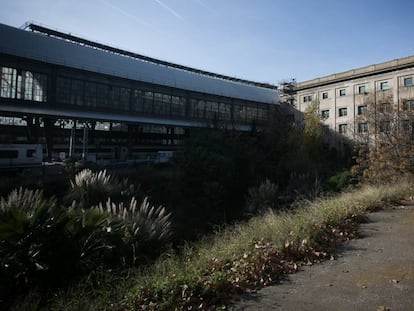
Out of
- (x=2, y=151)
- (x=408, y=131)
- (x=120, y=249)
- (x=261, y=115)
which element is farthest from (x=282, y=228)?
(x=261, y=115)

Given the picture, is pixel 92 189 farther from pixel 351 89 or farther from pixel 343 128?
pixel 351 89

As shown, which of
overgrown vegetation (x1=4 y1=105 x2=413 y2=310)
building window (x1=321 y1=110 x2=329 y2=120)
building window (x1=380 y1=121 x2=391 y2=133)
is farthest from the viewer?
building window (x1=321 y1=110 x2=329 y2=120)

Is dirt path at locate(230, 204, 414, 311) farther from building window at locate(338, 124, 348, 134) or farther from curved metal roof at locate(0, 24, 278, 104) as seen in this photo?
building window at locate(338, 124, 348, 134)

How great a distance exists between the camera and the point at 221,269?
206 inches

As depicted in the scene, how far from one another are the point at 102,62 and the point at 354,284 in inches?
2060

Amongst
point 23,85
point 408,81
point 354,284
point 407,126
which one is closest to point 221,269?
point 354,284

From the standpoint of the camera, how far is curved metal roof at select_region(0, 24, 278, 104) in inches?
1688

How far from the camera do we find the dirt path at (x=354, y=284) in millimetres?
3996

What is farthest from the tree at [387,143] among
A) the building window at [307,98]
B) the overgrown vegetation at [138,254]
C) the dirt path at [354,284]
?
the building window at [307,98]

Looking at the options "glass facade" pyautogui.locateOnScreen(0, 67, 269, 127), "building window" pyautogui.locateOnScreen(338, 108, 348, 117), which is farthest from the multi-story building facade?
"glass facade" pyautogui.locateOnScreen(0, 67, 269, 127)

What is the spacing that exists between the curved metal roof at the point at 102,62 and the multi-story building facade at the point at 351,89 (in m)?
12.4

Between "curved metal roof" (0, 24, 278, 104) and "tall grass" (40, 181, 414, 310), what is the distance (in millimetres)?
45032

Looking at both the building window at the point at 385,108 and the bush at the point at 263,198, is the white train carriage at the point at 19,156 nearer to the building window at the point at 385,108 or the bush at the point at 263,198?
the bush at the point at 263,198

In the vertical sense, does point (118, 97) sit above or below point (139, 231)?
above
